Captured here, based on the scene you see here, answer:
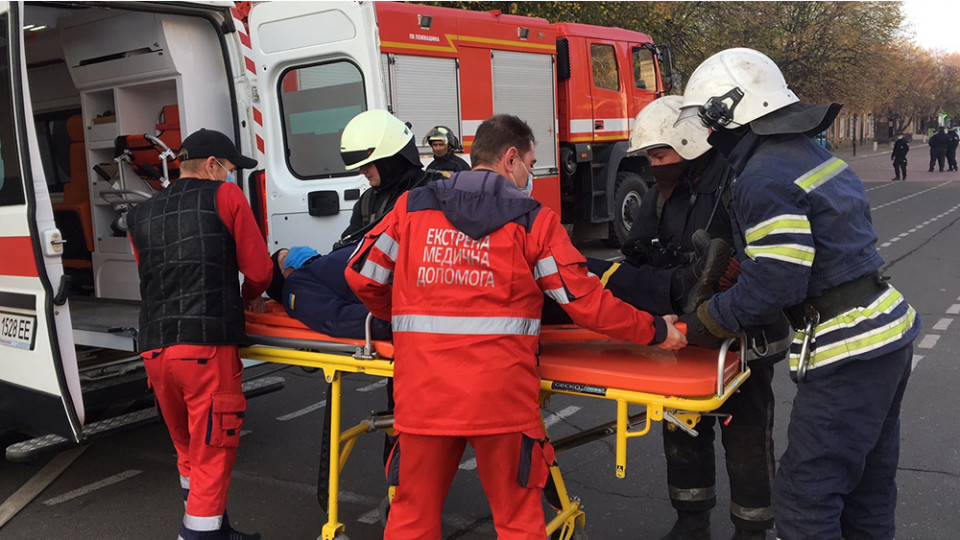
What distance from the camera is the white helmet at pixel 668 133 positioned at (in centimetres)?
308

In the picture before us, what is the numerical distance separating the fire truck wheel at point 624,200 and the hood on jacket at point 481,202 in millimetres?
9884

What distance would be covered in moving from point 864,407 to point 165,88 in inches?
190

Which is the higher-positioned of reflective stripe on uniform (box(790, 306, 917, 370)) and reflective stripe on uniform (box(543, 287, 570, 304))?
reflective stripe on uniform (box(543, 287, 570, 304))

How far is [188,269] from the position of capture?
3348mm

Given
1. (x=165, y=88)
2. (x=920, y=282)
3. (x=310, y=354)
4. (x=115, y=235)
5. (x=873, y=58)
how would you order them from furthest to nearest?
(x=873, y=58), (x=920, y=282), (x=115, y=235), (x=165, y=88), (x=310, y=354)

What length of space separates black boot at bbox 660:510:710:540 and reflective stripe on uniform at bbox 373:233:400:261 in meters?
1.71

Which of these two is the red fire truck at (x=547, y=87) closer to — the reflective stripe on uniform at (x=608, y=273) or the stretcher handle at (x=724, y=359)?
the reflective stripe on uniform at (x=608, y=273)

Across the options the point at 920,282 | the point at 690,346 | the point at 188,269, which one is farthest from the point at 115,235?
the point at 920,282

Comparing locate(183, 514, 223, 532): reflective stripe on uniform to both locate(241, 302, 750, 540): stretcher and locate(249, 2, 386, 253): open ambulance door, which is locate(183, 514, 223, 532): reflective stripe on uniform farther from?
locate(249, 2, 386, 253): open ambulance door

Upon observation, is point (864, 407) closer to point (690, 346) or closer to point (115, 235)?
point (690, 346)

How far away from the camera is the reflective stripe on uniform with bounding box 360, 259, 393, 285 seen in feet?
8.83

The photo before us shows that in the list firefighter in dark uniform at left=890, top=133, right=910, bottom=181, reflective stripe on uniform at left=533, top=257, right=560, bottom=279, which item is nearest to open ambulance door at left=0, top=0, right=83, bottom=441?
reflective stripe on uniform at left=533, top=257, right=560, bottom=279

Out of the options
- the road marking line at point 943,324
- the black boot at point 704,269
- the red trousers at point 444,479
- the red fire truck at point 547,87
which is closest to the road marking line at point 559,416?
the black boot at point 704,269

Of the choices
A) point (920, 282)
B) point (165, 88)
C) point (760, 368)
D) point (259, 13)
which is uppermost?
point (259, 13)
